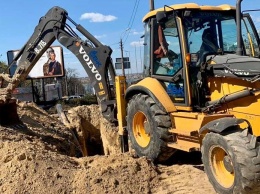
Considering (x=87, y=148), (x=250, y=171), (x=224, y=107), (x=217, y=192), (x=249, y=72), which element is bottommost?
(x=87, y=148)

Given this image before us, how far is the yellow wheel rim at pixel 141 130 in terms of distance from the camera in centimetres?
698

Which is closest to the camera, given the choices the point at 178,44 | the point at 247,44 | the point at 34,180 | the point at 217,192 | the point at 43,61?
the point at 217,192

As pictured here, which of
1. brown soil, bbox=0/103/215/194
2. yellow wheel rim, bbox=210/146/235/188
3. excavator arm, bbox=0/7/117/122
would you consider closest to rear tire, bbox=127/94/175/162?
brown soil, bbox=0/103/215/194

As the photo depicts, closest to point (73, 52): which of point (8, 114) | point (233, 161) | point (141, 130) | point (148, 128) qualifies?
point (8, 114)

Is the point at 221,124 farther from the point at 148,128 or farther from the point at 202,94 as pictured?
the point at 148,128

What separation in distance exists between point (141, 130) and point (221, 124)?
8.06 feet

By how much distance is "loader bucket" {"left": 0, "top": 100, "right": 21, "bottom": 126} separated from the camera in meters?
9.19

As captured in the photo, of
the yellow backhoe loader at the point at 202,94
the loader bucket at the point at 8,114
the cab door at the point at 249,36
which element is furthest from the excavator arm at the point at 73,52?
the cab door at the point at 249,36

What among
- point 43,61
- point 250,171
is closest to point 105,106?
point 250,171

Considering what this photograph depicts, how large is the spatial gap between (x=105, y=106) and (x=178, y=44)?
3163 millimetres

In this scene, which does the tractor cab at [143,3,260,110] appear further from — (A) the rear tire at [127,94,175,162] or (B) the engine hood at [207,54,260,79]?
(A) the rear tire at [127,94,175,162]

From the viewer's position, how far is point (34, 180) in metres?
5.54

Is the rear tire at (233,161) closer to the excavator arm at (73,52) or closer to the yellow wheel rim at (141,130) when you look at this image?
the yellow wheel rim at (141,130)

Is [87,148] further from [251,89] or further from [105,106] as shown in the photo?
[251,89]
